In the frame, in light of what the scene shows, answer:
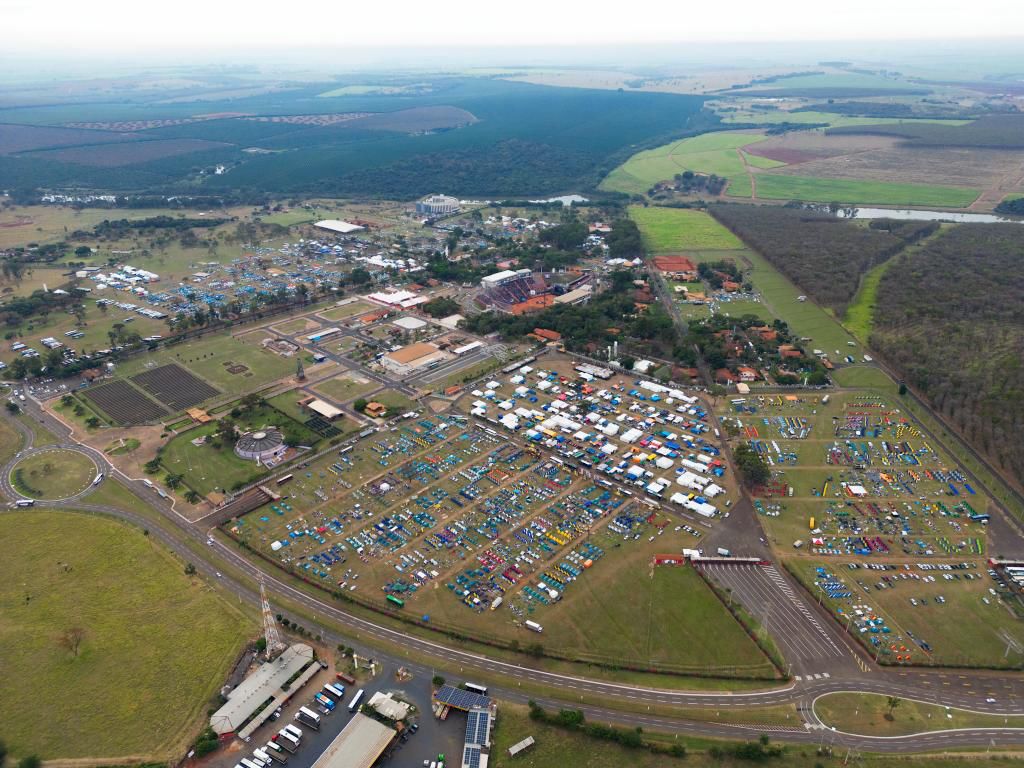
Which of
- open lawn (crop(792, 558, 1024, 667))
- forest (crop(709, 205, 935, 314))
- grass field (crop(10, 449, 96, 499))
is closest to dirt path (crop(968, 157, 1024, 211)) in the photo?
forest (crop(709, 205, 935, 314))

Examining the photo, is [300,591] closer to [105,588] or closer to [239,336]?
[105,588]

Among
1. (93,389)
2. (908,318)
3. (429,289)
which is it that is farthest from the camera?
(429,289)

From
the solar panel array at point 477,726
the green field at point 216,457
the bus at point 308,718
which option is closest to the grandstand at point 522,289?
the green field at point 216,457

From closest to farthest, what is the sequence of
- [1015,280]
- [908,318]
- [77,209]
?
[908,318], [1015,280], [77,209]

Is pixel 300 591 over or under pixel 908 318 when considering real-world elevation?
under

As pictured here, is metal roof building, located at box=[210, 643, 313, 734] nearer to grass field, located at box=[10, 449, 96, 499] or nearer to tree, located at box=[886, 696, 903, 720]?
grass field, located at box=[10, 449, 96, 499]

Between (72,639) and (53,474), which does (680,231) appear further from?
(72,639)

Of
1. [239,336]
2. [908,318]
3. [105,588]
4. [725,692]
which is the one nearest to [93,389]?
[239,336]
